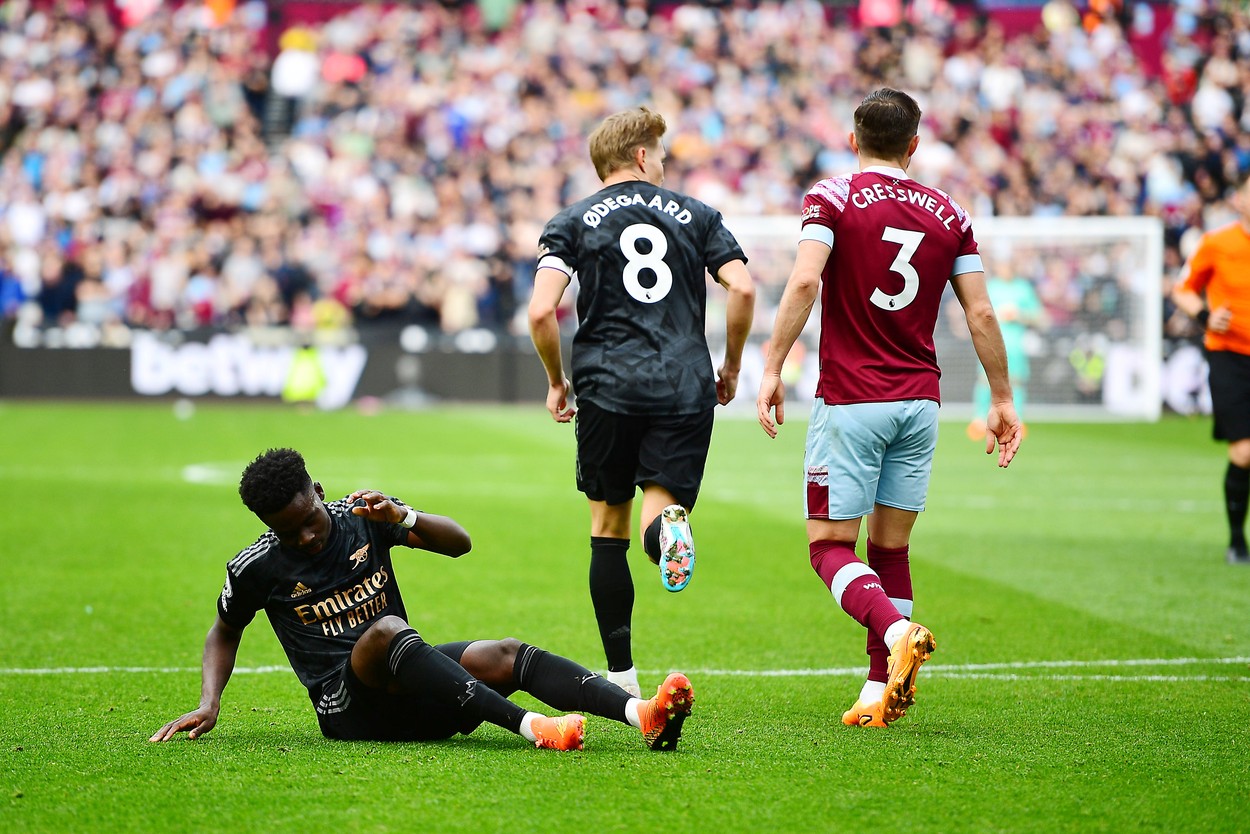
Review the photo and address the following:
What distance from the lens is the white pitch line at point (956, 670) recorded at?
20.4ft

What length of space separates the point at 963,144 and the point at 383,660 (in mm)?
23332

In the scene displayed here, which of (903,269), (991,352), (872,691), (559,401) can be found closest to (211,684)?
(559,401)

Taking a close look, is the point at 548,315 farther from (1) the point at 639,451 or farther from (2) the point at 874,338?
(2) the point at 874,338

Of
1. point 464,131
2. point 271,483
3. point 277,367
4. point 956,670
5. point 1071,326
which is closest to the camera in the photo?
point 271,483

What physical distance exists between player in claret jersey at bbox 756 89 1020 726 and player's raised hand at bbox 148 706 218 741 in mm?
2075

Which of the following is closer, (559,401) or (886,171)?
(886,171)

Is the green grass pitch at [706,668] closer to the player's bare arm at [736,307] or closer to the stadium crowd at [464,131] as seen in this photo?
the player's bare arm at [736,307]

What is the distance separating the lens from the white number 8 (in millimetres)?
5496

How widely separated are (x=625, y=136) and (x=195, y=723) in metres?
2.53

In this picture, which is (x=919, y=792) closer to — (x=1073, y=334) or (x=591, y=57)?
(x=1073, y=334)

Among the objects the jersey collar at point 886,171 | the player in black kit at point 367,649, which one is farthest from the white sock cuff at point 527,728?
the jersey collar at point 886,171

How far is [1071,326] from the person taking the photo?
69.7 feet

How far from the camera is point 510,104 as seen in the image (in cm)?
2692

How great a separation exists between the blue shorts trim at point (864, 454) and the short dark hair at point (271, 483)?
5.78 ft
